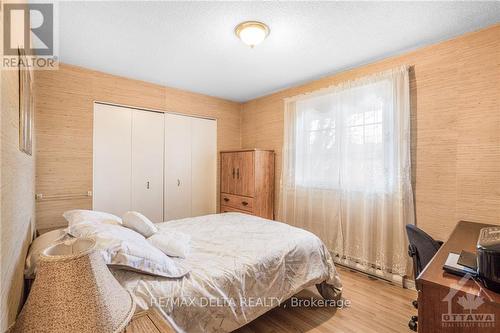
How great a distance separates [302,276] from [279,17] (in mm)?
2200

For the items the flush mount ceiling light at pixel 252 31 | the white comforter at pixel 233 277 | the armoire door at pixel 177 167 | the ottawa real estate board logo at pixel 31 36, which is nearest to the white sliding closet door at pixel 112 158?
the armoire door at pixel 177 167

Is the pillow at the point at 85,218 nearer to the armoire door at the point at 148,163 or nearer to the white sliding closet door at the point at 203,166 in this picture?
the armoire door at the point at 148,163

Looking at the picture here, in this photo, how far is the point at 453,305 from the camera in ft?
3.41

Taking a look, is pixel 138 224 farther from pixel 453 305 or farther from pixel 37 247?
pixel 453 305

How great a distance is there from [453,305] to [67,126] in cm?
390

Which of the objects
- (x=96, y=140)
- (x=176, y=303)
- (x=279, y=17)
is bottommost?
(x=176, y=303)

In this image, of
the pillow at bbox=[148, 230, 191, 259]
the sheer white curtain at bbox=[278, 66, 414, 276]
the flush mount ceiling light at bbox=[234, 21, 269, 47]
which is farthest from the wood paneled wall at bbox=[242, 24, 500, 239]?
the pillow at bbox=[148, 230, 191, 259]

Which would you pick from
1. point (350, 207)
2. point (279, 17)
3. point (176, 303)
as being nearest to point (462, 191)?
point (350, 207)

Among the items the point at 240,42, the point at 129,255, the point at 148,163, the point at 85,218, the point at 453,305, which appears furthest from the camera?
the point at 148,163

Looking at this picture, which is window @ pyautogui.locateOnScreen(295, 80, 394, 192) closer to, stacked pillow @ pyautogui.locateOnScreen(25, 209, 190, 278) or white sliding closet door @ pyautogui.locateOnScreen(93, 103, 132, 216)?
stacked pillow @ pyautogui.locateOnScreen(25, 209, 190, 278)

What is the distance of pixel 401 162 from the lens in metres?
2.62

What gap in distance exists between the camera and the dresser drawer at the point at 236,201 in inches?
154

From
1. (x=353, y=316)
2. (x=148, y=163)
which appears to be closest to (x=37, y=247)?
(x=148, y=163)

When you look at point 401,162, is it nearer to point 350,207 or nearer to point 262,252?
point 350,207
